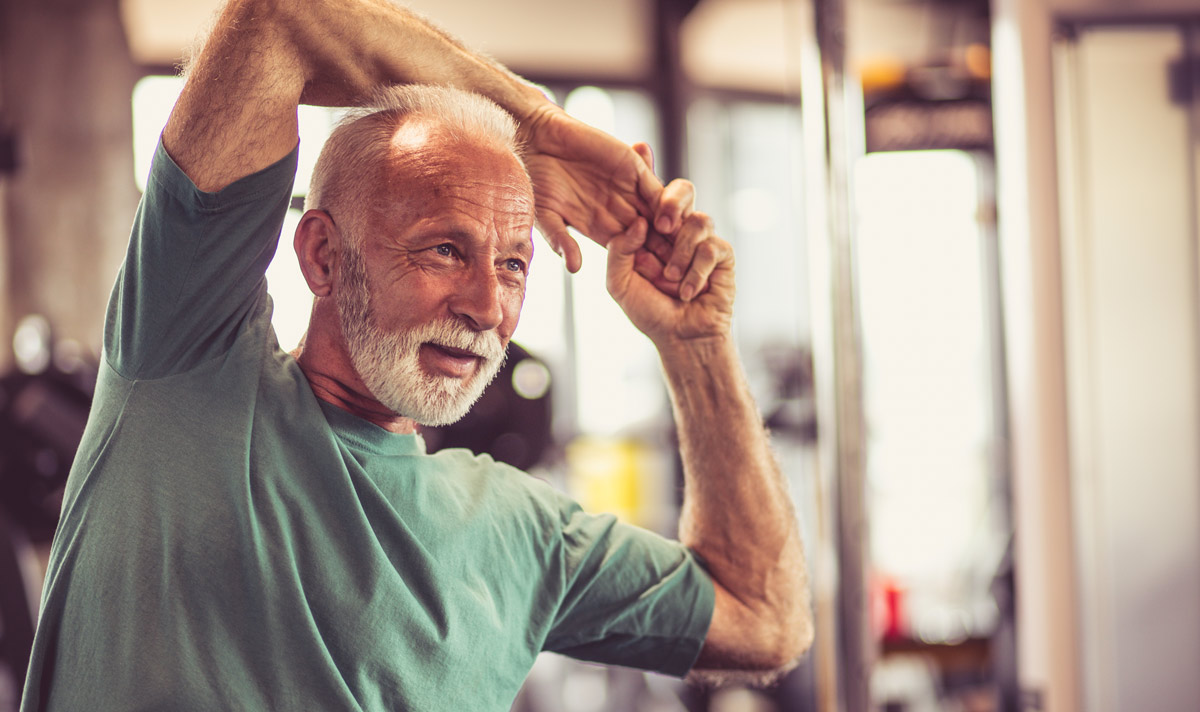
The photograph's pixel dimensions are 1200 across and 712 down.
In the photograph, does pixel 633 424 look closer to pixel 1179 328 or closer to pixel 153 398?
pixel 1179 328

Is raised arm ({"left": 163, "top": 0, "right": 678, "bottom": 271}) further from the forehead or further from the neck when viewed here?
the neck

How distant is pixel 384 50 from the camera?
1136mm

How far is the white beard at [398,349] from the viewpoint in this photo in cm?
114

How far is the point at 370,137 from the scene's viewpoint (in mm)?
1170

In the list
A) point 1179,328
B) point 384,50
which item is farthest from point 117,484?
point 1179,328

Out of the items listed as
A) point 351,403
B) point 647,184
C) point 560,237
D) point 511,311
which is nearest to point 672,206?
point 647,184

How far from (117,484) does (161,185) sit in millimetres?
316

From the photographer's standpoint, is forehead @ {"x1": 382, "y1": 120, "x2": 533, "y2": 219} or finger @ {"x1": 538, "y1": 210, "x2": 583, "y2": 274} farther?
finger @ {"x1": 538, "y1": 210, "x2": 583, "y2": 274}

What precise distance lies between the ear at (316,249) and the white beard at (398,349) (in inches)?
1.1

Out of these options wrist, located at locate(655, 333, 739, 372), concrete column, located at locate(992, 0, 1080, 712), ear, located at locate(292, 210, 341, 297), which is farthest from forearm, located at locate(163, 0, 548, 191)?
concrete column, located at locate(992, 0, 1080, 712)

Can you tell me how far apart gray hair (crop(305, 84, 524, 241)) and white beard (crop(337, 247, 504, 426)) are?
0.06 m

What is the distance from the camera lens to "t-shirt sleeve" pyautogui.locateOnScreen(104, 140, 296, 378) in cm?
100

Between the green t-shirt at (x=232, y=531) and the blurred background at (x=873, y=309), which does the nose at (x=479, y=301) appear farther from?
the blurred background at (x=873, y=309)

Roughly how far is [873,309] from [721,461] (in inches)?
163
